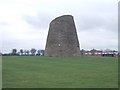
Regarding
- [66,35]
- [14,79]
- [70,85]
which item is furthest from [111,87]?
[66,35]

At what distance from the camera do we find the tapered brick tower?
3344cm

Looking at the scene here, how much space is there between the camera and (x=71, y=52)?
111ft

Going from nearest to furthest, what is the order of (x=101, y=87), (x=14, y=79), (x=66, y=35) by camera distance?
(x=101, y=87) → (x=14, y=79) → (x=66, y=35)

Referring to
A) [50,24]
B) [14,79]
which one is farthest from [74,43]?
[14,79]

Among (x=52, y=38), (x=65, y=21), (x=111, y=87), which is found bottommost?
(x=111, y=87)

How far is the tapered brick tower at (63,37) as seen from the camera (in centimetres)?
3344

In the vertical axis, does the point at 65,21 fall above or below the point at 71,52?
above

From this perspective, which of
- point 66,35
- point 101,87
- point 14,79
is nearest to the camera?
point 101,87

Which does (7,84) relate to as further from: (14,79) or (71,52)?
(71,52)

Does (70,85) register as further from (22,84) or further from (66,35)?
(66,35)

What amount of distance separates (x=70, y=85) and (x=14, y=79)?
1978mm

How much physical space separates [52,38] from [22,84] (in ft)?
87.7

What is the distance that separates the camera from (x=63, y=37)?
3338 cm

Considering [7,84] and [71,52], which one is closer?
[7,84]
